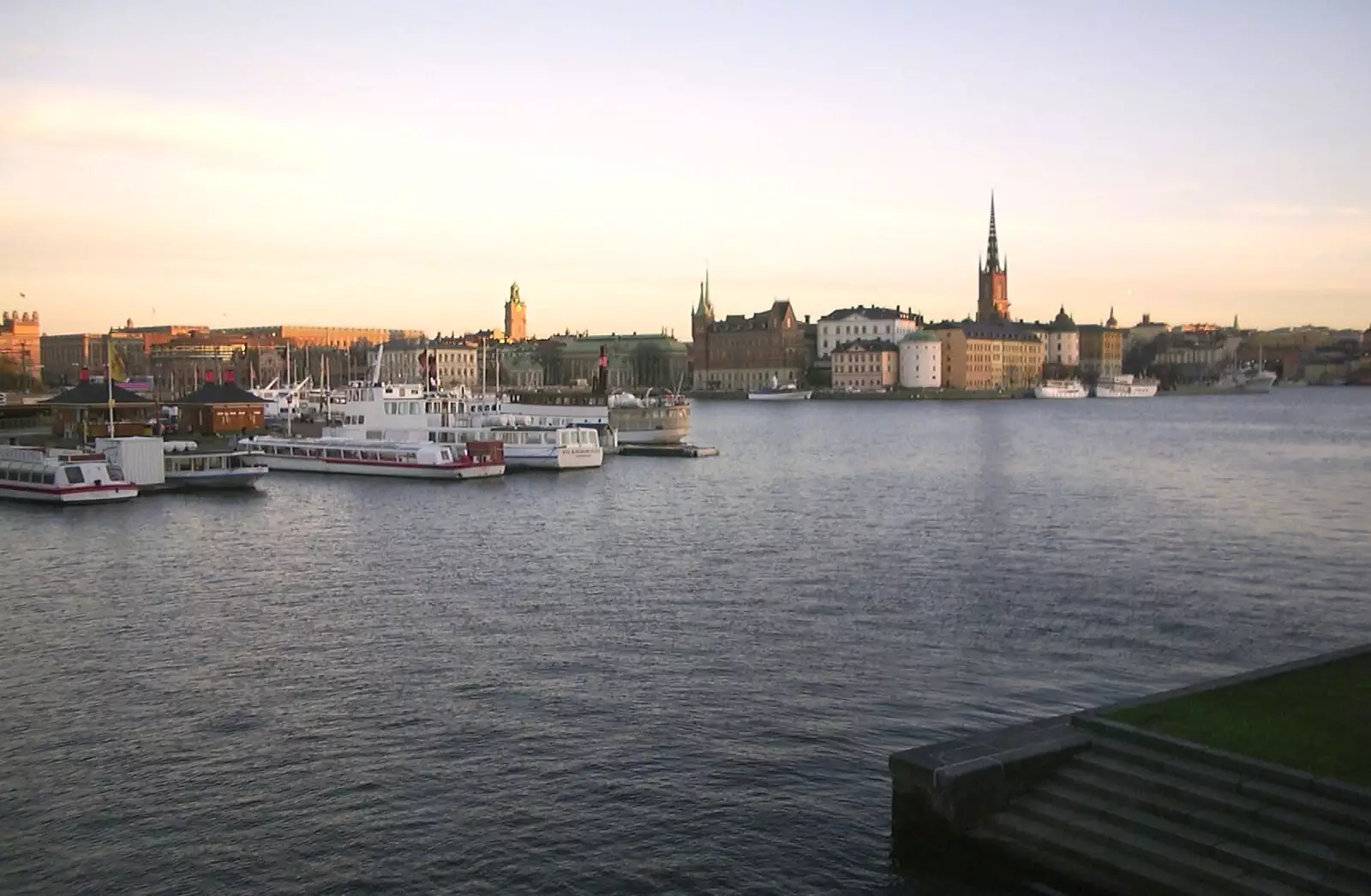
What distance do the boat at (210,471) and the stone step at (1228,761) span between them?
3511 centimetres

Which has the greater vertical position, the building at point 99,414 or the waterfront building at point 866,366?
the waterfront building at point 866,366

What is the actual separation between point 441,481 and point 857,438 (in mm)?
34362

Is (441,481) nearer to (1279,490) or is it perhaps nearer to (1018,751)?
(1279,490)

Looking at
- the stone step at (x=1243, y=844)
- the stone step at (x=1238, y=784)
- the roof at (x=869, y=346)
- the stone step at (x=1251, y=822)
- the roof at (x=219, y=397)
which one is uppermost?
the roof at (x=869, y=346)

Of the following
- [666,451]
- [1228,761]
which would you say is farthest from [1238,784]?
[666,451]

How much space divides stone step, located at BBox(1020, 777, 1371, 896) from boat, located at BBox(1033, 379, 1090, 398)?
154304 millimetres

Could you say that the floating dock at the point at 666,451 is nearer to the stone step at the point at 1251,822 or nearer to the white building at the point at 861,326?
the stone step at the point at 1251,822

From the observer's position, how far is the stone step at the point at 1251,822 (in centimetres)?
894

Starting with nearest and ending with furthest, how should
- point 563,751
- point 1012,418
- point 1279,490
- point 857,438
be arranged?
point 563,751 → point 1279,490 → point 857,438 → point 1012,418

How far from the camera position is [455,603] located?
71.7 feet

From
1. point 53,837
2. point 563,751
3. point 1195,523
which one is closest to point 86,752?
point 53,837

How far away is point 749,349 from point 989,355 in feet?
103

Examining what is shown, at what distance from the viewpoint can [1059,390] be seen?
6304 inches

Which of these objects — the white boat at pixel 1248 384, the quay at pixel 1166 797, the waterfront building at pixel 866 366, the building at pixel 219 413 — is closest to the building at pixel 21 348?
the building at pixel 219 413
